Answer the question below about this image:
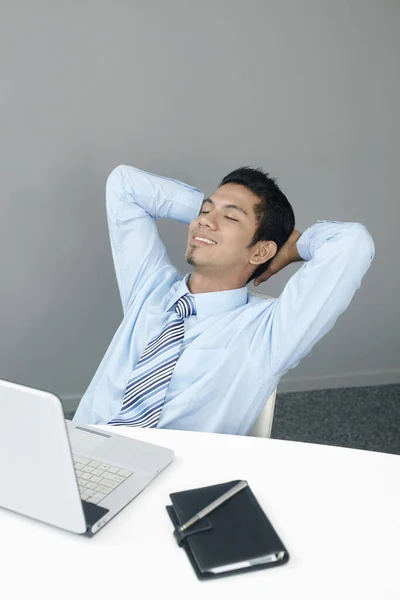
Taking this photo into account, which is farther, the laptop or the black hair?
the black hair

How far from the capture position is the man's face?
194cm

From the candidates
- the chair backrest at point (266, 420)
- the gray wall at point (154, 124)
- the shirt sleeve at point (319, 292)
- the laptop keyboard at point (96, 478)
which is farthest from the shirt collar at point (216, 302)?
the gray wall at point (154, 124)

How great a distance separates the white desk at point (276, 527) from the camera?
0.93 m

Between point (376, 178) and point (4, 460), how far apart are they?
2.54 meters

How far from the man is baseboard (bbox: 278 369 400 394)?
1.32 m

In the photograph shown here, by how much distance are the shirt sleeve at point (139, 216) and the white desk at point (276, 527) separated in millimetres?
909

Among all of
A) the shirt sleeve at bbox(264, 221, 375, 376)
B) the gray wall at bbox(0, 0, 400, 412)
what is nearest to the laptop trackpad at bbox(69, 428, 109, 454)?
the shirt sleeve at bbox(264, 221, 375, 376)

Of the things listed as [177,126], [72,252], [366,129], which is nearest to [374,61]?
[366,129]

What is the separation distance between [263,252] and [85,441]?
975 mm

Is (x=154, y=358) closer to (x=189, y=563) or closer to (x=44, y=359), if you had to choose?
(x=189, y=563)

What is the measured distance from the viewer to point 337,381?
3.38 metres

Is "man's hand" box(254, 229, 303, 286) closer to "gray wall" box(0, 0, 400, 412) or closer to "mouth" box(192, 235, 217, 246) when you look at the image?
"mouth" box(192, 235, 217, 246)

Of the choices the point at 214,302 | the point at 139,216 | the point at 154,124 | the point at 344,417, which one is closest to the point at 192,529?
the point at 214,302

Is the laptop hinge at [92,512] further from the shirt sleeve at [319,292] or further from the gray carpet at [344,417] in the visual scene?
the gray carpet at [344,417]
